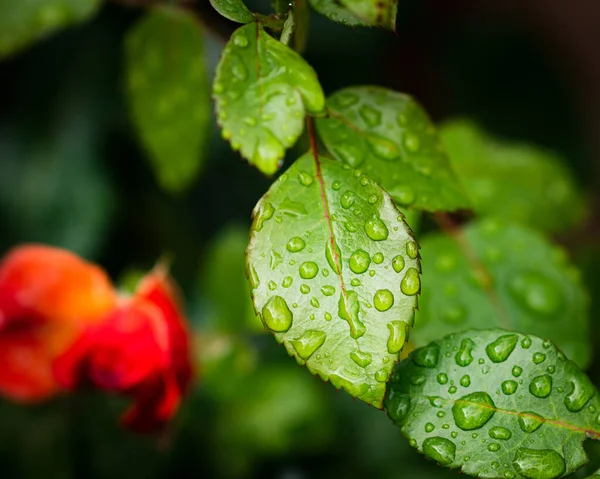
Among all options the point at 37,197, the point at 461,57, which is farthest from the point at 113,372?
the point at 461,57

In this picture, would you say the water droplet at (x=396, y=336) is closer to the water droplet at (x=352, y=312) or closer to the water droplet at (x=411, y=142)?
the water droplet at (x=352, y=312)

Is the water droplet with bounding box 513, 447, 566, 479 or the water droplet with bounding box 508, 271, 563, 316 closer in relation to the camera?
the water droplet with bounding box 513, 447, 566, 479

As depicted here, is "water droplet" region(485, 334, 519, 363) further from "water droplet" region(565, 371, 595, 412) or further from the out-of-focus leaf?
the out-of-focus leaf

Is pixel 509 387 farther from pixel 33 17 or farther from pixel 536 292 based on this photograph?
pixel 33 17

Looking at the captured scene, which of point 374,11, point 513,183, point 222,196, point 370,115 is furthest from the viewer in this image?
Result: point 222,196

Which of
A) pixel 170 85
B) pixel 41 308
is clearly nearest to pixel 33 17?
pixel 170 85

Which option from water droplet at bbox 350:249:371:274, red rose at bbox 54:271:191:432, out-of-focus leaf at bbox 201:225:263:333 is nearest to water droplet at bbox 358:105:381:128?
water droplet at bbox 350:249:371:274
